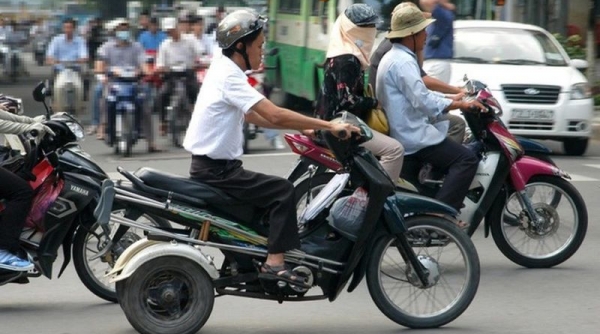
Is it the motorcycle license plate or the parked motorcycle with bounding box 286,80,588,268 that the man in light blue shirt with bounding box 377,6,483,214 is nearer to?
the parked motorcycle with bounding box 286,80,588,268

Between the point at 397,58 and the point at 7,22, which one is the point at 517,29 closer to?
the point at 397,58

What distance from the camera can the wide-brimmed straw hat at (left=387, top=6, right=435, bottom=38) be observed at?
25.4 ft

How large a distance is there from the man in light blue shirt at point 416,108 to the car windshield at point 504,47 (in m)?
7.23

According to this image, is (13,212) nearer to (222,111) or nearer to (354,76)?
(222,111)

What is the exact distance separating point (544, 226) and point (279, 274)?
8.39 feet

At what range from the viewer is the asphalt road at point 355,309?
6.70 m

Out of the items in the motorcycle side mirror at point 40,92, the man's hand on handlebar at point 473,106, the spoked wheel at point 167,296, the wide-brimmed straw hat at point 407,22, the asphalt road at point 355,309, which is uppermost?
the wide-brimmed straw hat at point 407,22

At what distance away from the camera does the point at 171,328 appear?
6266mm

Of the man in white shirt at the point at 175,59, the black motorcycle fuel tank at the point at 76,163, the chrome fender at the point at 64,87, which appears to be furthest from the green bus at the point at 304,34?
the black motorcycle fuel tank at the point at 76,163

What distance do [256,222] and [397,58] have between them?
1843 millimetres

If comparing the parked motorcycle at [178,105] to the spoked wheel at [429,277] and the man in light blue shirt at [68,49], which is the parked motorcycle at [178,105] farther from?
the spoked wheel at [429,277]

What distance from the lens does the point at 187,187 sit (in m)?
6.26

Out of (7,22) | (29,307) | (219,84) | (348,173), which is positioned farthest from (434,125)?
(7,22)

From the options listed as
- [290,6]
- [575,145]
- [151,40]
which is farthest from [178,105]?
[290,6]
